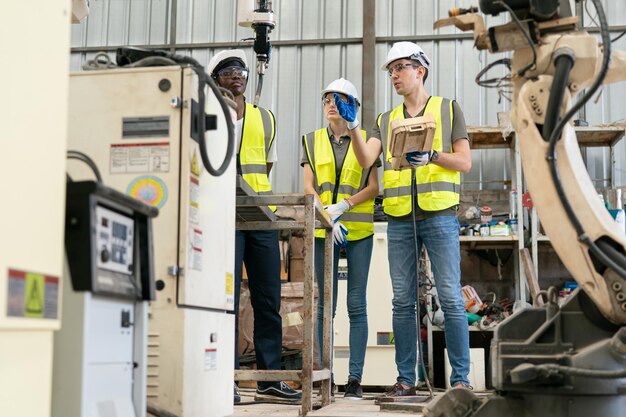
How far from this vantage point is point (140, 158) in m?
2.42

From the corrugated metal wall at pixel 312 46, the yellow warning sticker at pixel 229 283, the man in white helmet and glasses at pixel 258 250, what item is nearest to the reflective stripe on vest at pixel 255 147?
the man in white helmet and glasses at pixel 258 250

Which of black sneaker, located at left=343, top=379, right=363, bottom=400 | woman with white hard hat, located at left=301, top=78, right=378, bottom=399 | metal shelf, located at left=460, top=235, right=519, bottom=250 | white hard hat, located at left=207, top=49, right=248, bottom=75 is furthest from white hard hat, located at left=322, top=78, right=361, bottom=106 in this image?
metal shelf, located at left=460, top=235, right=519, bottom=250

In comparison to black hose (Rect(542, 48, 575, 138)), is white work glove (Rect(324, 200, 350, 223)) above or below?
below

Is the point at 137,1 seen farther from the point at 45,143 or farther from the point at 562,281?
the point at 45,143

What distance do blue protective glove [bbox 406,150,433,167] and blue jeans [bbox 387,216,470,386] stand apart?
0.99 ft

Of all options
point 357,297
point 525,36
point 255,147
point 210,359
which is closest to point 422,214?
point 357,297

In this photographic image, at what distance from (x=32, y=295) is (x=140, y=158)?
1.16m

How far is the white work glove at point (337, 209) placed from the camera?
438 centimetres

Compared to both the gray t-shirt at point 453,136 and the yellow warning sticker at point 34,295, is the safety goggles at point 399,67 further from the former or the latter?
the yellow warning sticker at point 34,295

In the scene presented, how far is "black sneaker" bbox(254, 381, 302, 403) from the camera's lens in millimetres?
3949

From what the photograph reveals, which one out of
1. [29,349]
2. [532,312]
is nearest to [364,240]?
[532,312]

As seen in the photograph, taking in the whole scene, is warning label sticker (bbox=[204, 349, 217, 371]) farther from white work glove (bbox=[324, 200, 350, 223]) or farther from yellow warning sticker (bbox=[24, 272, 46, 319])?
white work glove (bbox=[324, 200, 350, 223])

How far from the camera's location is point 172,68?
2.47 metres

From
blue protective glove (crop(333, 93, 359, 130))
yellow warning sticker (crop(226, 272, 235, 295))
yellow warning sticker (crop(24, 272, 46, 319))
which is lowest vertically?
yellow warning sticker (crop(24, 272, 46, 319))
